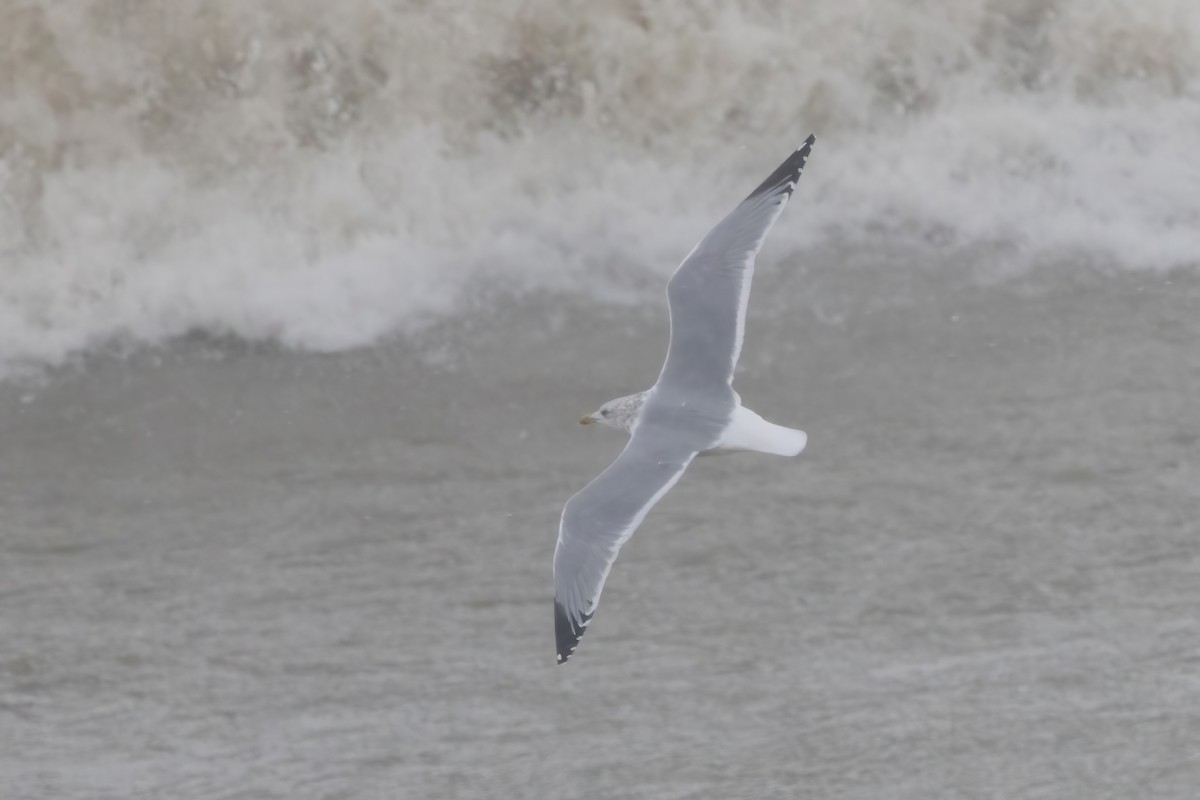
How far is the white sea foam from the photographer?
715 centimetres

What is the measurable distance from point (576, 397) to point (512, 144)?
1.19 m

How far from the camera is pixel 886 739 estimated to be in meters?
6.06

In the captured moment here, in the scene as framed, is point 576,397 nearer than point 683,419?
No

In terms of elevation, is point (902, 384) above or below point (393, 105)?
below

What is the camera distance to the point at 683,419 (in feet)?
19.3

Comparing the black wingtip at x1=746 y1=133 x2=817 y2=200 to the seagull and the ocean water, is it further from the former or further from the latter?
the ocean water

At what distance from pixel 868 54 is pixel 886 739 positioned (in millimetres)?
2799

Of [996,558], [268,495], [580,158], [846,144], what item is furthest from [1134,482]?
[268,495]

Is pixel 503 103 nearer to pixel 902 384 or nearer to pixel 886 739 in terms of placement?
pixel 902 384

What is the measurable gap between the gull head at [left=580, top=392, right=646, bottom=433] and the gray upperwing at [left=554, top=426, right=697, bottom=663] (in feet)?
0.78

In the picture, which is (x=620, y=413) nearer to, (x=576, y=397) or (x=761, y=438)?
(x=761, y=438)

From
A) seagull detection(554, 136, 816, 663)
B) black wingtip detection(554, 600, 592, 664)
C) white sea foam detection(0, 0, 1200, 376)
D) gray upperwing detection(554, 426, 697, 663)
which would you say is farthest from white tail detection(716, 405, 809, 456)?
white sea foam detection(0, 0, 1200, 376)

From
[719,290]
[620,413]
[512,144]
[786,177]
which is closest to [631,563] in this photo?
[620,413]

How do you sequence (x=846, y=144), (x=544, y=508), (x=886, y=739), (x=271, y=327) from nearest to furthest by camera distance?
(x=886, y=739)
(x=544, y=508)
(x=271, y=327)
(x=846, y=144)
